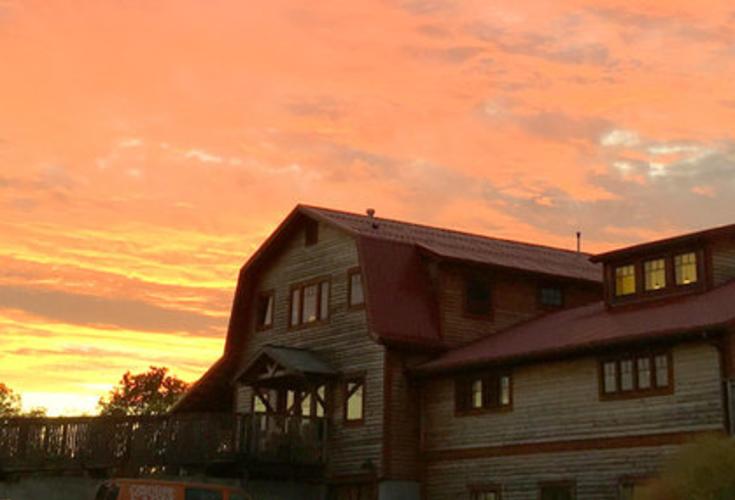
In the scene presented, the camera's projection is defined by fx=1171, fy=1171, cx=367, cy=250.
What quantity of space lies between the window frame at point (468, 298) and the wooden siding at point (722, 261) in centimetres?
995

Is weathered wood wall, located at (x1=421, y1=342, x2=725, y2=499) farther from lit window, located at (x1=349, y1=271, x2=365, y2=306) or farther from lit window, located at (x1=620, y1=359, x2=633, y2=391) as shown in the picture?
lit window, located at (x1=349, y1=271, x2=365, y2=306)

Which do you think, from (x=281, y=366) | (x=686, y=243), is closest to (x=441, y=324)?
(x=281, y=366)

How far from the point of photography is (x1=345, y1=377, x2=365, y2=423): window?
40.5 metres

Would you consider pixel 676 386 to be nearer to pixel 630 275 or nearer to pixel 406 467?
pixel 630 275

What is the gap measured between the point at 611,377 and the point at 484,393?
5459 mm

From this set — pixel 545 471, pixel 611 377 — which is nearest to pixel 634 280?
pixel 611 377

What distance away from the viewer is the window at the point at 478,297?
140 ft

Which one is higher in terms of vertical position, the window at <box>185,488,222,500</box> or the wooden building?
the wooden building

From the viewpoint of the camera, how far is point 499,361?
36469 mm

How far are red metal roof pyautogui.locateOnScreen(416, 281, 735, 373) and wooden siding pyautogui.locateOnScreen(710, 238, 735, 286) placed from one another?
0.43m

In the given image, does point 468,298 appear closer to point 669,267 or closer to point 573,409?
point 669,267

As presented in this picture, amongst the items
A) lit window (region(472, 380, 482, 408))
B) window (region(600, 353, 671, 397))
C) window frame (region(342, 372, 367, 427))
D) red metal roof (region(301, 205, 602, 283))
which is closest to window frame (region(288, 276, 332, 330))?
red metal roof (region(301, 205, 602, 283))

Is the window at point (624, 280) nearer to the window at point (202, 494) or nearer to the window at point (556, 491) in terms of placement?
the window at point (556, 491)

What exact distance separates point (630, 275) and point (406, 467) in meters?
9.79
